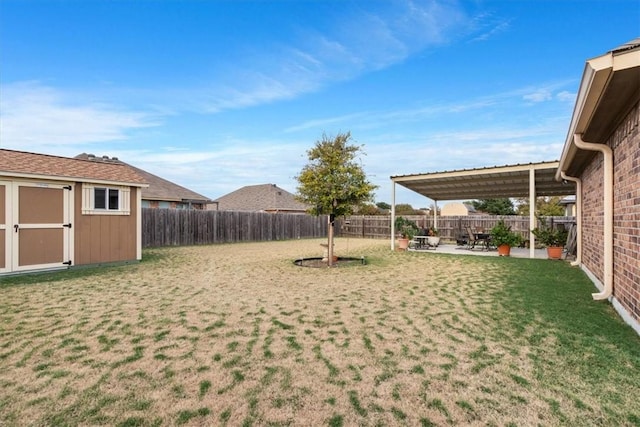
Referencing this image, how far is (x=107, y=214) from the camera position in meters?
8.73

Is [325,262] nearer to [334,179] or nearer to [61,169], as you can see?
[334,179]

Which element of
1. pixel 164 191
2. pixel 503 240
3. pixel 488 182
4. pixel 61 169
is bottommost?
pixel 503 240

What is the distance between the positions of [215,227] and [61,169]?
28.3ft

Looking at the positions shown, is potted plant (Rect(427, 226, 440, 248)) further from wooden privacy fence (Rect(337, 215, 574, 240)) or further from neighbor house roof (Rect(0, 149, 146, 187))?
neighbor house roof (Rect(0, 149, 146, 187))

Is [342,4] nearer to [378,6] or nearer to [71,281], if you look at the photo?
[378,6]

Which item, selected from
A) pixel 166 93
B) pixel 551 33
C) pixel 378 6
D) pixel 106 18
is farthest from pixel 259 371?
pixel 166 93

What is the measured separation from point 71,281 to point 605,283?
30.5 ft

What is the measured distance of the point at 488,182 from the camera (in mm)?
12914

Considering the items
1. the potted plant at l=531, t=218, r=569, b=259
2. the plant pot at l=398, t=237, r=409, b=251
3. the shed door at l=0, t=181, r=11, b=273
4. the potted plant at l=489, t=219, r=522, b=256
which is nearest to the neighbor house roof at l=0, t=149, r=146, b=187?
the shed door at l=0, t=181, r=11, b=273

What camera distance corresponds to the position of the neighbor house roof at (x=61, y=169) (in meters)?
7.16

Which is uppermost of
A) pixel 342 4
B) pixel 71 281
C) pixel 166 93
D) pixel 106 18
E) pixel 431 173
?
pixel 342 4

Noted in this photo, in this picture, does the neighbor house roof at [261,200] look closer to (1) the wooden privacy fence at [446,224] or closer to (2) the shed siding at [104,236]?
(1) the wooden privacy fence at [446,224]

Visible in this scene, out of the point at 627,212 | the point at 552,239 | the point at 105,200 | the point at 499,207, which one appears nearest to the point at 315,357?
the point at 627,212

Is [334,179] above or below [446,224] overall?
above
